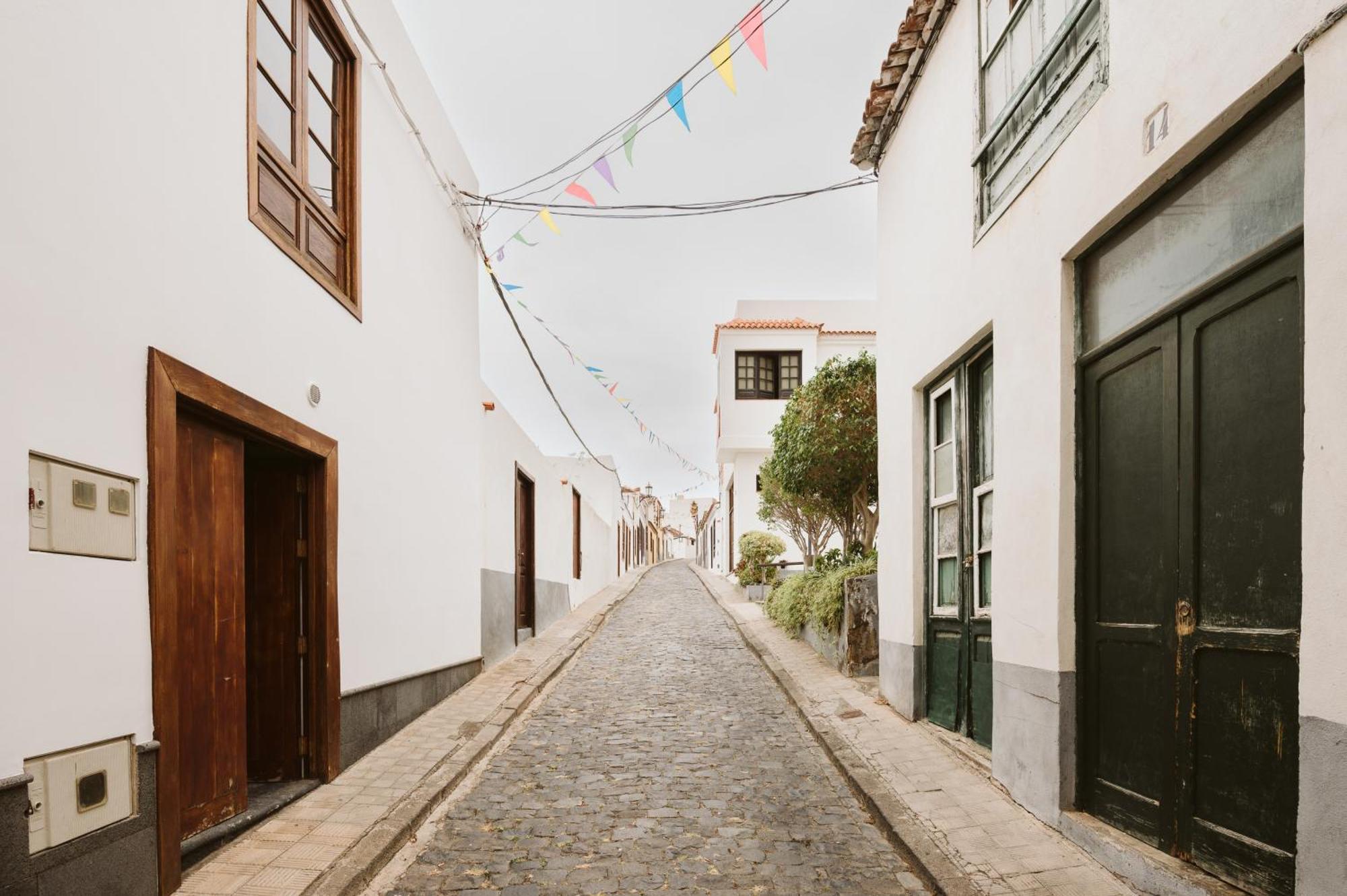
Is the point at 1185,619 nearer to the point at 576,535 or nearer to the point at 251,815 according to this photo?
the point at 251,815

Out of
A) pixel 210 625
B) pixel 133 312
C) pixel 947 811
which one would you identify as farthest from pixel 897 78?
pixel 210 625

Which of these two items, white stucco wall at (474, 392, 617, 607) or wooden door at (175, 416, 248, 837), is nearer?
wooden door at (175, 416, 248, 837)

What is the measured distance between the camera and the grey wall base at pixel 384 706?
5.88 meters

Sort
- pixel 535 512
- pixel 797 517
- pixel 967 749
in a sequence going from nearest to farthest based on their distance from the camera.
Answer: pixel 967 749 → pixel 535 512 → pixel 797 517

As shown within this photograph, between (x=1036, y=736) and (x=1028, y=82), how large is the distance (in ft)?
12.6

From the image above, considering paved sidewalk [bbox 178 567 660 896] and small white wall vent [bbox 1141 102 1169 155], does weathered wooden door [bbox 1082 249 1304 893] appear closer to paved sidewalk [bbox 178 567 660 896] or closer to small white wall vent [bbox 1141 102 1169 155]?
small white wall vent [bbox 1141 102 1169 155]

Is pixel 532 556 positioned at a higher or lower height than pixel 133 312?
lower

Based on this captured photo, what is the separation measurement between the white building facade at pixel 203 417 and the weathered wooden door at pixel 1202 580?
14.4ft

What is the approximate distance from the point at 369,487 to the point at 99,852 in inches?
130

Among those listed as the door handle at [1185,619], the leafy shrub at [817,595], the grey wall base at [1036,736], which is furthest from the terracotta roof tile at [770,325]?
the door handle at [1185,619]

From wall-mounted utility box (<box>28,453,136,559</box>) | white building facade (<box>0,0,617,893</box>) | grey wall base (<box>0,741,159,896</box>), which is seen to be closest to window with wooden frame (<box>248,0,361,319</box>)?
white building facade (<box>0,0,617,893</box>)

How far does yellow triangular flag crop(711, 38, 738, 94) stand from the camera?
602 centimetres

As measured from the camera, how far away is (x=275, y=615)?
18.2 ft

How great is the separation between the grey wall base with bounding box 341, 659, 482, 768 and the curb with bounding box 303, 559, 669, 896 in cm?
59
